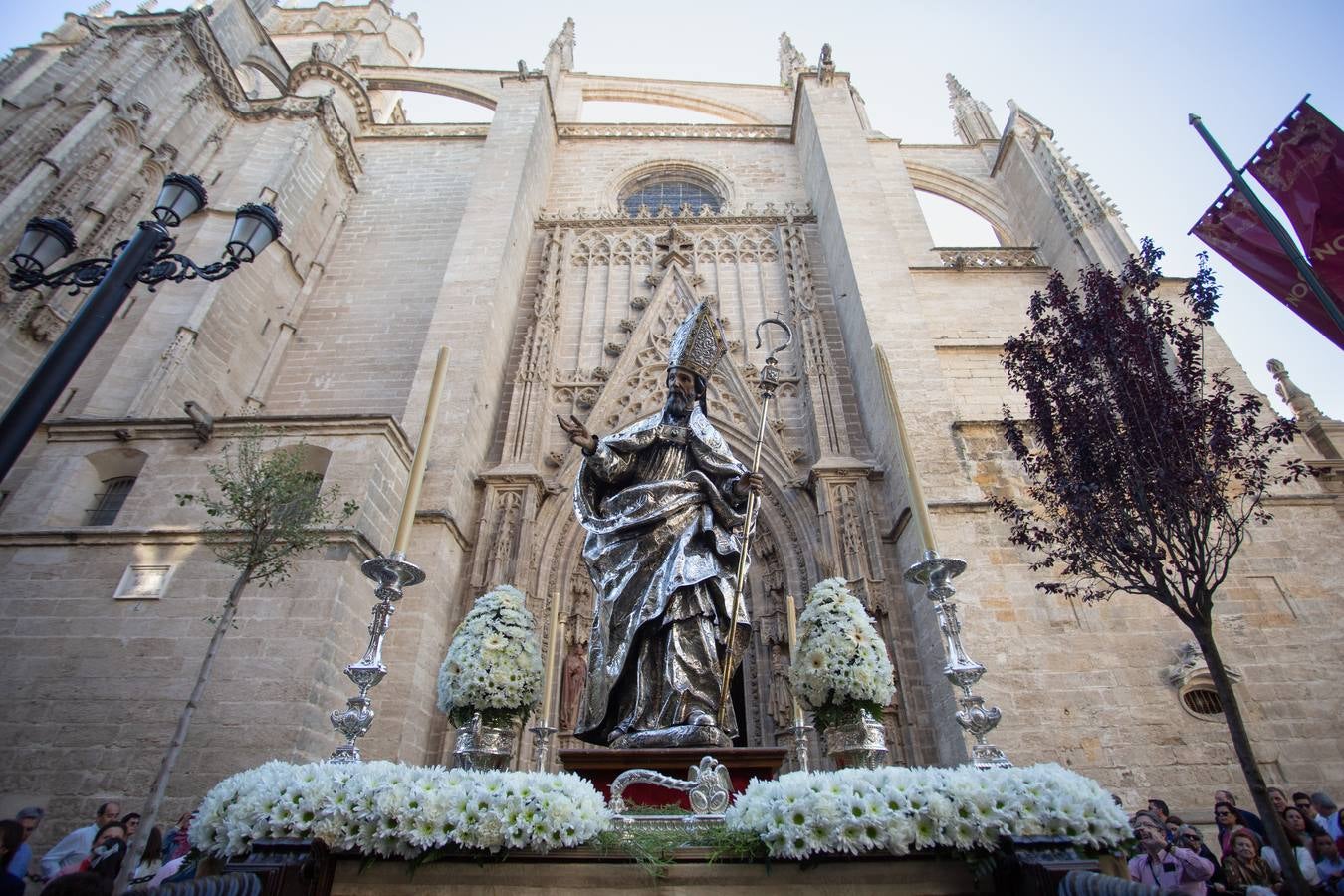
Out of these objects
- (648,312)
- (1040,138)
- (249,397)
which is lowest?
(249,397)

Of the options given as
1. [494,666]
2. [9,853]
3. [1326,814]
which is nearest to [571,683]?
[494,666]

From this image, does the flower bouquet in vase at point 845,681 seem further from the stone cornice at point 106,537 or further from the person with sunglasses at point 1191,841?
the stone cornice at point 106,537

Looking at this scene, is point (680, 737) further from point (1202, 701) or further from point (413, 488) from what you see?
point (1202, 701)

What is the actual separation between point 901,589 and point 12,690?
28.8 feet

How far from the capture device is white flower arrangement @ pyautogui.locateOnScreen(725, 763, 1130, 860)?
2156mm

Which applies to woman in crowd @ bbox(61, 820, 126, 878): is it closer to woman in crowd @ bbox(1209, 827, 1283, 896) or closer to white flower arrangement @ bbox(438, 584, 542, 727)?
white flower arrangement @ bbox(438, 584, 542, 727)

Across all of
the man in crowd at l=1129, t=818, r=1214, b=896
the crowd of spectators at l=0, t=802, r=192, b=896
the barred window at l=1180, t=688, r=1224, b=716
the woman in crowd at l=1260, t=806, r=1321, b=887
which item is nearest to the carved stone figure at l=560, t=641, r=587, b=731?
the crowd of spectators at l=0, t=802, r=192, b=896

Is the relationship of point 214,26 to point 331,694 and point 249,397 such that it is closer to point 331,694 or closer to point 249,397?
point 249,397

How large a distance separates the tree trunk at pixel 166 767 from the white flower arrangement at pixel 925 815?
4.45 m

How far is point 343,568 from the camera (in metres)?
6.63

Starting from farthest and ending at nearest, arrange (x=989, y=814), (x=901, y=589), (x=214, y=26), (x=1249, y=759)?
(x=214, y=26), (x=901, y=589), (x=1249, y=759), (x=989, y=814)

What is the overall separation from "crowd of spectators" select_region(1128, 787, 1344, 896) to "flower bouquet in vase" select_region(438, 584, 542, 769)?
12.4 feet

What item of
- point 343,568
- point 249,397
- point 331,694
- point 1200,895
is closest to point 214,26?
point 249,397

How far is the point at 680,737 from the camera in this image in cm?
351
